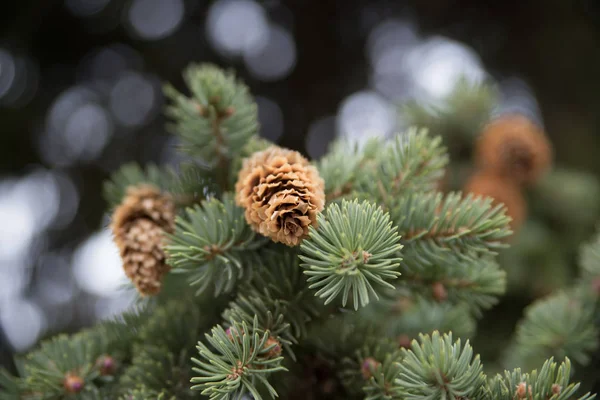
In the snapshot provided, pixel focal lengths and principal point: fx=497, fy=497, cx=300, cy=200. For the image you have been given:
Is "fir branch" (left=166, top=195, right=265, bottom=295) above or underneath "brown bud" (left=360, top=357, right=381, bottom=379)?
above

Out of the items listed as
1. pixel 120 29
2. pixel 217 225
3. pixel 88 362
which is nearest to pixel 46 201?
pixel 120 29

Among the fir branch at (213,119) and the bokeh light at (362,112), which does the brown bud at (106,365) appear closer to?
the fir branch at (213,119)

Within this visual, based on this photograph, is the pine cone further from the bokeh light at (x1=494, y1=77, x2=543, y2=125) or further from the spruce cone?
the bokeh light at (x1=494, y1=77, x2=543, y2=125)

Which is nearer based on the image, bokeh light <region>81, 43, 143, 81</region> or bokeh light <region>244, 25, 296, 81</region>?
bokeh light <region>81, 43, 143, 81</region>

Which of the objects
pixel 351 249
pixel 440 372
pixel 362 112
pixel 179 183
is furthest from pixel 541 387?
pixel 362 112

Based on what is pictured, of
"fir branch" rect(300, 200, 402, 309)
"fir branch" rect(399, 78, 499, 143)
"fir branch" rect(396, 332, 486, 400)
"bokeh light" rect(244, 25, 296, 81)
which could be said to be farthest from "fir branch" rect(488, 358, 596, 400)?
"bokeh light" rect(244, 25, 296, 81)

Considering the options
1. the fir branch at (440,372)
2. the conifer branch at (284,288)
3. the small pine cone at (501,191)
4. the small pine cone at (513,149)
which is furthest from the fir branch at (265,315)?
the small pine cone at (513,149)
